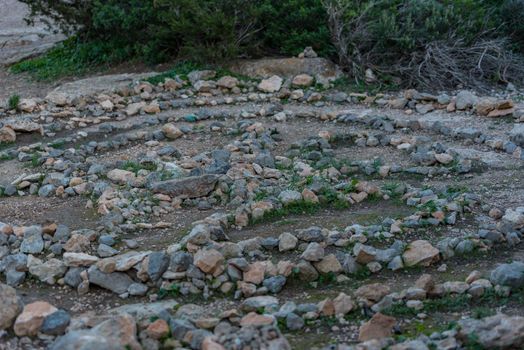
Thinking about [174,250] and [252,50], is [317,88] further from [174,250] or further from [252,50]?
[174,250]

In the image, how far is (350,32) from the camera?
12008 mm

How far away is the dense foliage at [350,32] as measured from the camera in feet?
38.6

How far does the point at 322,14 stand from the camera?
1224 centimetres

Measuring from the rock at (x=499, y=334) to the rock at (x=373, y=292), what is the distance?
0.76 m

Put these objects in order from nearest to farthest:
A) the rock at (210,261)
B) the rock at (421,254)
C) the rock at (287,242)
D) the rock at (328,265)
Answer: the rock at (210,261) → the rock at (328,265) → the rock at (421,254) → the rock at (287,242)

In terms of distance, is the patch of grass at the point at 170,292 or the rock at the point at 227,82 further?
the rock at the point at 227,82

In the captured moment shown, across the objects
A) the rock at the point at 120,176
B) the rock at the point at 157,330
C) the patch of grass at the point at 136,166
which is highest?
the rock at the point at 157,330

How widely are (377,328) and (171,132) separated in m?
5.43

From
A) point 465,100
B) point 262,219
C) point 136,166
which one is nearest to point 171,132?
point 136,166

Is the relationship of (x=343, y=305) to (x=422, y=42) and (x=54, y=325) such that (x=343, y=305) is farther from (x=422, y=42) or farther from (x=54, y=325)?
(x=422, y=42)

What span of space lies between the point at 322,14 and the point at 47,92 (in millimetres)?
4055

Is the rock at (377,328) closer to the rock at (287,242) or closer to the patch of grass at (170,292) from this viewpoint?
the patch of grass at (170,292)

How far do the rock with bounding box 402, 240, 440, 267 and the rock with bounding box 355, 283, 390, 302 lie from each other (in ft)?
2.52

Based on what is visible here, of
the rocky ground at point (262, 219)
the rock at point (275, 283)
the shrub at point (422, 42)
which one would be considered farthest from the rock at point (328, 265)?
the shrub at point (422, 42)
